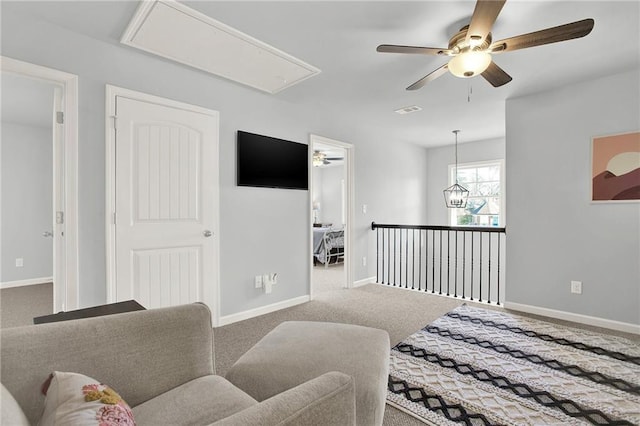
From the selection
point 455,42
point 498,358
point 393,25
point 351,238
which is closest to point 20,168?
point 351,238

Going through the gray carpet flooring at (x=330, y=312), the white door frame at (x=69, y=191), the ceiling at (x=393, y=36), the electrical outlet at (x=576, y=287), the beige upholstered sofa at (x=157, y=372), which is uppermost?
the ceiling at (x=393, y=36)

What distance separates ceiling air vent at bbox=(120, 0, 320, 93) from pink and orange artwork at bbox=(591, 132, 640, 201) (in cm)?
292

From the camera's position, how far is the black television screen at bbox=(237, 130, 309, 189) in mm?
3215

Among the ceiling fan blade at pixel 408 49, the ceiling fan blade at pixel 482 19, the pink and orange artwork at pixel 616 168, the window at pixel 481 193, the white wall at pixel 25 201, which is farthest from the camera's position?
the window at pixel 481 193

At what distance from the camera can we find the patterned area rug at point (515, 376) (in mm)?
1740

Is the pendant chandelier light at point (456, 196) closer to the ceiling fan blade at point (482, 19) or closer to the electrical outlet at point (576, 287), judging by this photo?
the electrical outlet at point (576, 287)

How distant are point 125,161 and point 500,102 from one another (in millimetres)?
4077

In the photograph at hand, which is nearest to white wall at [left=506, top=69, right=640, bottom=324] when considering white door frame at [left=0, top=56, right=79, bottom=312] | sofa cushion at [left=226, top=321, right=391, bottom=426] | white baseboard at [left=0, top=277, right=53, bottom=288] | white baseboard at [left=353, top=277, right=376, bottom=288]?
white baseboard at [left=353, top=277, right=376, bottom=288]

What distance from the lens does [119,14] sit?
2.05 m

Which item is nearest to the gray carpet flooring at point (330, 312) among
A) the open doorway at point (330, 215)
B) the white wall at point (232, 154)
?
the white wall at point (232, 154)

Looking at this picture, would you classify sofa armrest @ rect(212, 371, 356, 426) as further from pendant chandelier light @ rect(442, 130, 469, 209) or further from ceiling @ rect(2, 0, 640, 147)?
pendant chandelier light @ rect(442, 130, 469, 209)

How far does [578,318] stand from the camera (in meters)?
3.18

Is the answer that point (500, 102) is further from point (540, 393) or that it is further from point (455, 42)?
point (540, 393)

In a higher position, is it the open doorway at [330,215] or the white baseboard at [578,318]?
the open doorway at [330,215]
